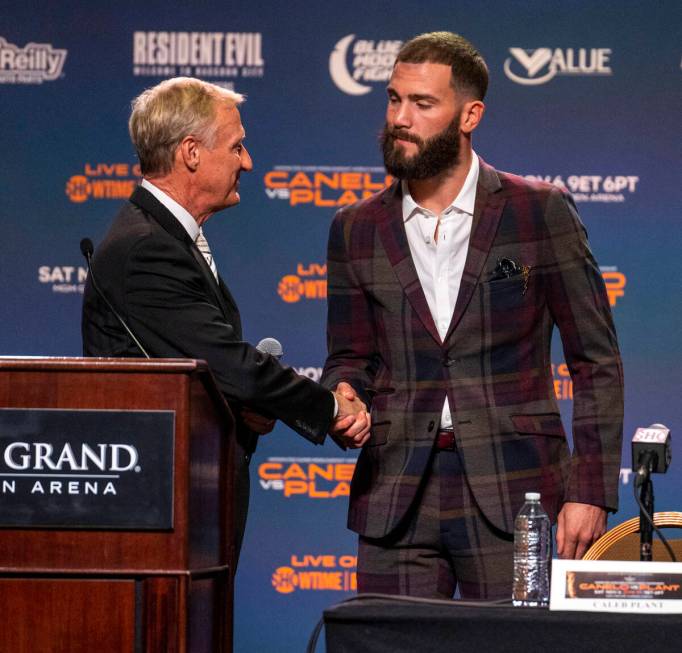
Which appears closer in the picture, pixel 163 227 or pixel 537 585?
pixel 537 585

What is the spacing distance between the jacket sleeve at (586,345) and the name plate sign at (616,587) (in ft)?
3.29

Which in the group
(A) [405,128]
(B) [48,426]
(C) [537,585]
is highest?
(A) [405,128]

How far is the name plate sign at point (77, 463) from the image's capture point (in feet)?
8.41

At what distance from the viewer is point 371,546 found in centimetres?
337

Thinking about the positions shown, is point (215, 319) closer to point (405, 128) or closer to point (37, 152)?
point (405, 128)

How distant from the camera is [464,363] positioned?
3.34 metres

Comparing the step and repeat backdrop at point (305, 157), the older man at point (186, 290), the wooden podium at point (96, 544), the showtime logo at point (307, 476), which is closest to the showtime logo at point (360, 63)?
the step and repeat backdrop at point (305, 157)

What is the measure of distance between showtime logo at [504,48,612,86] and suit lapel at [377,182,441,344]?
2.32 metres

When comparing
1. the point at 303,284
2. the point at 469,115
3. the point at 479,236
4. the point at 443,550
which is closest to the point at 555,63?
the point at 303,284

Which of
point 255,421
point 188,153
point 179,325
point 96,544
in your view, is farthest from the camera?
point 188,153

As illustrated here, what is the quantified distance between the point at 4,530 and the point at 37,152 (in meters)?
3.50

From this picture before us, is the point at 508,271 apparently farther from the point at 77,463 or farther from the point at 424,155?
the point at 77,463

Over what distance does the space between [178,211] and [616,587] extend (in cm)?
180

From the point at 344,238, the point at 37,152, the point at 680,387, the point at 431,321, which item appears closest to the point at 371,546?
the point at 431,321
